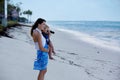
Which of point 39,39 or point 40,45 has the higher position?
point 39,39

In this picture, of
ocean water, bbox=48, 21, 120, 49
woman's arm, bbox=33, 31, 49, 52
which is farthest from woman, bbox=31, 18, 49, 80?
ocean water, bbox=48, 21, 120, 49

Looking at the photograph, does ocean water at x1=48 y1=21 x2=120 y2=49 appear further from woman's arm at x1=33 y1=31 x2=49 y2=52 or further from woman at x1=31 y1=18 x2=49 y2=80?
woman's arm at x1=33 y1=31 x2=49 y2=52

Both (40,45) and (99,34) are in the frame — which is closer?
(40,45)

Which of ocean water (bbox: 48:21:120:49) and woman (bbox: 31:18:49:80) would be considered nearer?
woman (bbox: 31:18:49:80)

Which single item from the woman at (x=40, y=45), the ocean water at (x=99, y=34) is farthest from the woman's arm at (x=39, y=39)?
the ocean water at (x=99, y=34)

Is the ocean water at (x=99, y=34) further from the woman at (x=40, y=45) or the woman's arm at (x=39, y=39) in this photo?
the woman's arm at (x=39, y=39)

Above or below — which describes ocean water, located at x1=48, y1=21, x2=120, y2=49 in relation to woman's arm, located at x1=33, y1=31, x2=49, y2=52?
below

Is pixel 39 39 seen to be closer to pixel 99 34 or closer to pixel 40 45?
pixel 40 45

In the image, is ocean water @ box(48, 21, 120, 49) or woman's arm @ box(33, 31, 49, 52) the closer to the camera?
woman's arm @ box(33, 31, 49, 52)

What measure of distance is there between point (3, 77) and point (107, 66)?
464cm

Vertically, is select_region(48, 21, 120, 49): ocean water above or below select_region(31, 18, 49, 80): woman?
below

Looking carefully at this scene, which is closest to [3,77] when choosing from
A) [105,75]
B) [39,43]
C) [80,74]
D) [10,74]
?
[10,74]

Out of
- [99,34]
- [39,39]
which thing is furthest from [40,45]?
[99,34]

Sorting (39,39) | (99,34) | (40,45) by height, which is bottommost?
(99,34)
